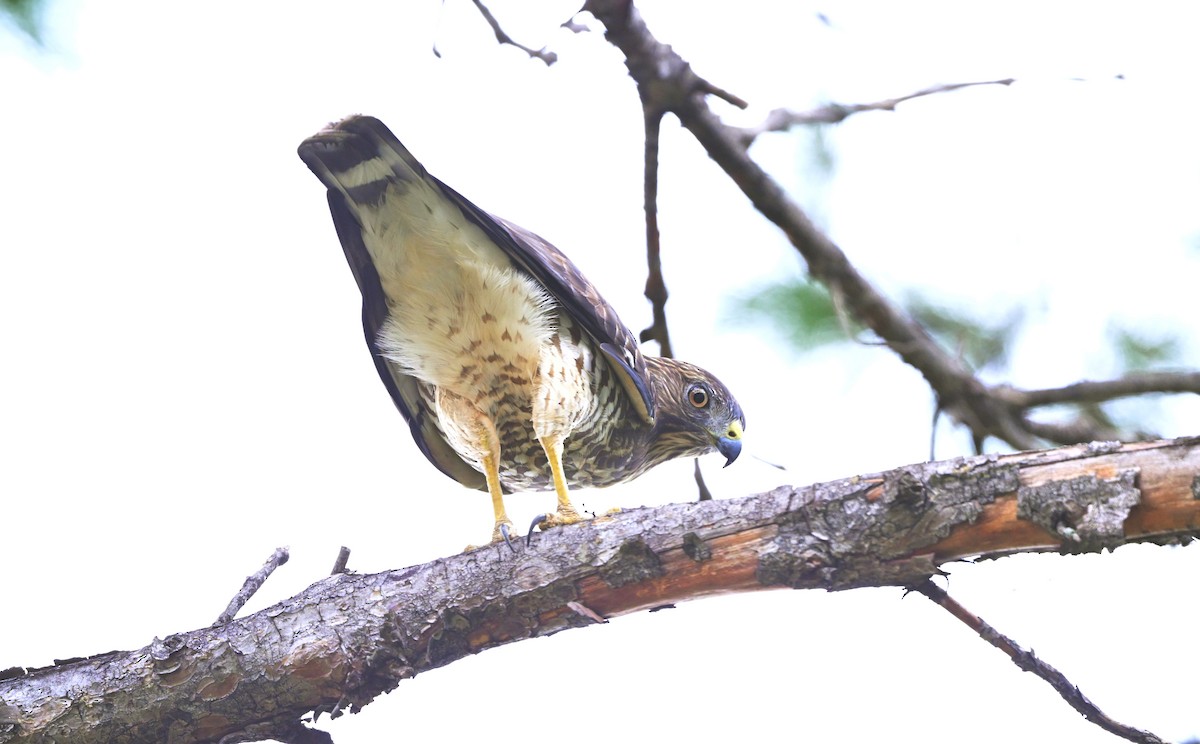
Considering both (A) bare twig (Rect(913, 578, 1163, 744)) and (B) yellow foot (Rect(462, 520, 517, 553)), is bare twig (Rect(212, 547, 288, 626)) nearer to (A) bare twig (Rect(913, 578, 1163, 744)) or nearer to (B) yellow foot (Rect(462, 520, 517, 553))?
(B) yellow foot (Rect(462, 520, 517, 553))

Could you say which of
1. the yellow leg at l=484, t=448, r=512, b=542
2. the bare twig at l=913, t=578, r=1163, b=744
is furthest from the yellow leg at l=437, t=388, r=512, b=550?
the bare twig at l=913, t=578, r=1163, b=744

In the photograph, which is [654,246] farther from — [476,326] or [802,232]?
[476,326]

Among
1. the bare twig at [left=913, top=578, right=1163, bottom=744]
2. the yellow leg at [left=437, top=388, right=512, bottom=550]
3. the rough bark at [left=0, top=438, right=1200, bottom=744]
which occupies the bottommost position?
the bare twig at [left=913, top=578, right=1163, bottom=744]

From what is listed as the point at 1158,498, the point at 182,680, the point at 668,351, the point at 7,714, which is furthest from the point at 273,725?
the point at 1158,498

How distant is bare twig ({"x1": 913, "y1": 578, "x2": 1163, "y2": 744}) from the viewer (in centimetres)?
212

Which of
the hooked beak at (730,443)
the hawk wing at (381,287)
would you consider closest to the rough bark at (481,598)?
the hawk wing at (381,287)

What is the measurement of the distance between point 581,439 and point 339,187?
1.41 meters

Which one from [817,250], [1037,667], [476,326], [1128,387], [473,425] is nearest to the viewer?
[1037,667]

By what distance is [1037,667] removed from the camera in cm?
219

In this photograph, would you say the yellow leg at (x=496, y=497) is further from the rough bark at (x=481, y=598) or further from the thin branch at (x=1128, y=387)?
the thin branch at (x=1128, y=387)

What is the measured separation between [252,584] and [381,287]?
1.29 m

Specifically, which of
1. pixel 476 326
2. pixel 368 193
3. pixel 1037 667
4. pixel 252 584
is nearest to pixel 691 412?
pixel 476 326

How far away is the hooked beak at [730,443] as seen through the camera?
475 cm

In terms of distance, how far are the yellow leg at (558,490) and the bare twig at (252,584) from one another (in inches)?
31.5
